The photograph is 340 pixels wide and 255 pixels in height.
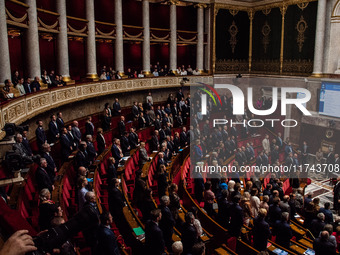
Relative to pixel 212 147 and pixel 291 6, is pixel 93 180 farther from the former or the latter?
pixel 291 6

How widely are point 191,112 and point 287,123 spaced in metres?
8.27

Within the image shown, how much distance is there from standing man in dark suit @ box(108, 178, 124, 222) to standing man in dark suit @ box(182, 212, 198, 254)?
1575mm

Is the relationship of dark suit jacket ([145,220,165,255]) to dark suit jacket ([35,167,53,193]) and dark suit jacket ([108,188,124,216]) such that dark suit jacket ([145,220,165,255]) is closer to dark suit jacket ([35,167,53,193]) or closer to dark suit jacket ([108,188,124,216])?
dark suit jacket ([108,188,124,216])

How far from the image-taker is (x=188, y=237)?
5.31 meters

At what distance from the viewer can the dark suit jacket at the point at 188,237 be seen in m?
5.28

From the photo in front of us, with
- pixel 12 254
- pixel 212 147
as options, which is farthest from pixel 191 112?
pixel 12 254

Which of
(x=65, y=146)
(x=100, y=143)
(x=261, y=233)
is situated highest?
(x=65, y=146)

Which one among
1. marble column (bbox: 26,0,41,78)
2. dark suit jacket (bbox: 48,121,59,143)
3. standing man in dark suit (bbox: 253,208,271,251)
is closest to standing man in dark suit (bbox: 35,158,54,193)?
dark suit jacket (bbox: 48,121,59,143)

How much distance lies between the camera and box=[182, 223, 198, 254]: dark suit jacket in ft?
17.3

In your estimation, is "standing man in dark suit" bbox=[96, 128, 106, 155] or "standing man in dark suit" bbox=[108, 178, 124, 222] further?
"standing man in dark suit" bbox=[96, 128, 106, 155]

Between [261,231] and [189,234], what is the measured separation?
1.57 m

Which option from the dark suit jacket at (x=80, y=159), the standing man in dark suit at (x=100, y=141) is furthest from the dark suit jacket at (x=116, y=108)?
the dark suit jacket at (x=80, y=159)

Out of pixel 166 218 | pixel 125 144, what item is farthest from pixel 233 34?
pixel 166 218

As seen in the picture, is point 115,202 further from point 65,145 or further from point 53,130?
point 53,130
